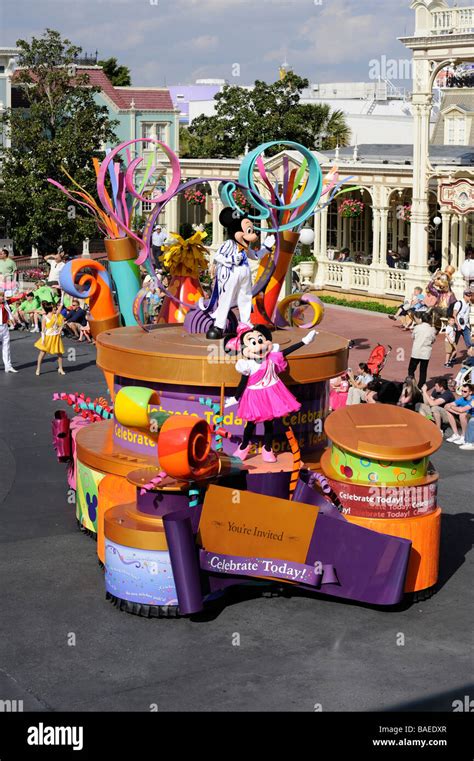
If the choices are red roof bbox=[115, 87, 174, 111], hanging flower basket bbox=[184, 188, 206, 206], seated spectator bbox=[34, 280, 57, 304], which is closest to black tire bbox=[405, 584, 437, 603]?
seated spectator bbox=[34, 280, 57, 304]

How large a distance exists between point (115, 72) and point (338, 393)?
54.2 meters

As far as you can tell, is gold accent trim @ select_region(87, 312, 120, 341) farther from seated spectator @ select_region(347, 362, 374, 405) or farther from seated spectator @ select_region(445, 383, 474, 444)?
seated spectator @ select_region(445, 383, 474, 444)

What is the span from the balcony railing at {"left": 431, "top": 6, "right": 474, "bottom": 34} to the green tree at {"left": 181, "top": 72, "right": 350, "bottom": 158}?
17650mm

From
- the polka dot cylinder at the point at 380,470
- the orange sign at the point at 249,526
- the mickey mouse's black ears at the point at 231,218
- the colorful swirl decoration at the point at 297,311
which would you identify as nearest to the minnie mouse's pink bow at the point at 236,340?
the mickey mouse's black ears at the point at 231,218

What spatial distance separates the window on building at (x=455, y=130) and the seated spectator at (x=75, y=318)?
19.4 metres

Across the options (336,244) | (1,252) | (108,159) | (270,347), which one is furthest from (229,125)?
(270,347)

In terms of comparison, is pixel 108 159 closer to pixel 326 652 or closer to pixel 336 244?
pixel 326 652

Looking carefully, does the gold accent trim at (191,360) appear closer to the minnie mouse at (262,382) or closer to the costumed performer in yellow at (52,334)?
the minnie mouse at (262,382)

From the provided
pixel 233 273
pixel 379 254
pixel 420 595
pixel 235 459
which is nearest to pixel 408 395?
pixel 233 273

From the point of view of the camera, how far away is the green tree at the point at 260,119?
44.5m

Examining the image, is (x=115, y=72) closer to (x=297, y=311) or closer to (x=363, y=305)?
(x=363, y=305)

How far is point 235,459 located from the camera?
10.7 metres

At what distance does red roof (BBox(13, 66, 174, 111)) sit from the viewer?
48.1m
